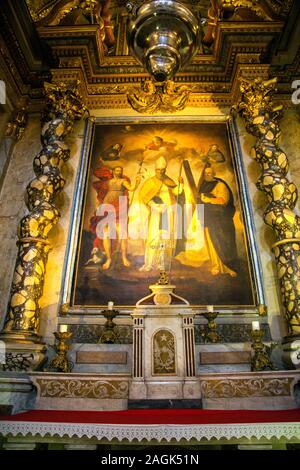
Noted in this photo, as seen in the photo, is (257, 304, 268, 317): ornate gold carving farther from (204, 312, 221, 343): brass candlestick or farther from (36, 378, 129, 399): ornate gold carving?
(36, 378, 129, 399): ornate gold carving

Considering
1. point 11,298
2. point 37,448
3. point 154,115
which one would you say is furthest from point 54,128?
point 37,448

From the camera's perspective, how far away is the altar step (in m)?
3.38

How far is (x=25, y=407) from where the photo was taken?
378cm

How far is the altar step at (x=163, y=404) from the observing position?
133 inches

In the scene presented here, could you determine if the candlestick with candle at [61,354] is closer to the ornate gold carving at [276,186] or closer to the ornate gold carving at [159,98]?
the ornate gold carving at [276,186]

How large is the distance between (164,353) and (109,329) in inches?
37.2

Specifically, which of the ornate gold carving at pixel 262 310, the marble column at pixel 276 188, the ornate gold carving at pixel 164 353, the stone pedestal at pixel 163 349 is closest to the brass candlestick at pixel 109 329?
the stone pedestal at pixel 163 349

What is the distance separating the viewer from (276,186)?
16.1 feet

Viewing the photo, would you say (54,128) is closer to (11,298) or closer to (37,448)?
(11,298)

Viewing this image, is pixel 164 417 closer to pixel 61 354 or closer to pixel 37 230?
pixel 61 354

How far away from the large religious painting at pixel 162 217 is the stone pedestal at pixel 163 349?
87 centimetres

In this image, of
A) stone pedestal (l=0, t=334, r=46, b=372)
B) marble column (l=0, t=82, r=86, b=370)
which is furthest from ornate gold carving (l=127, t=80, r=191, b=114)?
stone pedestal (l=0, t=334, r=46, b=372)

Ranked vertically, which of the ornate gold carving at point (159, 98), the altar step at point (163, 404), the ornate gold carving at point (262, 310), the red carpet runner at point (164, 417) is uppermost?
the ornate gold carving at point (159, 98)

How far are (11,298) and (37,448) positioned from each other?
185 centimetres
